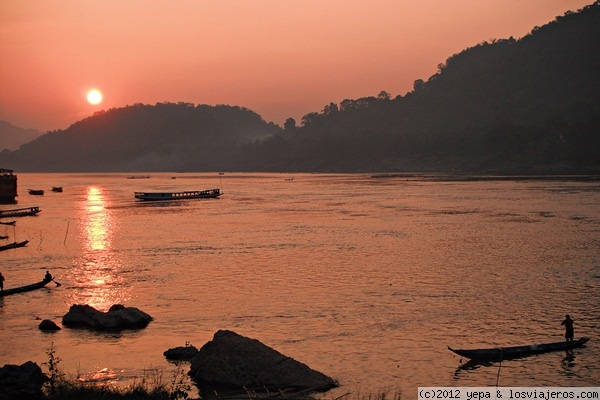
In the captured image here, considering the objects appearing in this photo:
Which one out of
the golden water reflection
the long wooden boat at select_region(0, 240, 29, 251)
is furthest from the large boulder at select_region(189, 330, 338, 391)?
the long wooden boat at select_region(0, 240, 29, 251)

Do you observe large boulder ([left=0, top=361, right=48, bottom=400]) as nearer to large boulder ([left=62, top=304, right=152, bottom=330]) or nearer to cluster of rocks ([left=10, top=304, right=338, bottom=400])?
cluster of rocks ([left=10, top=304, right=338, bottom=400])

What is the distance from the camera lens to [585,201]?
12875 centimetres

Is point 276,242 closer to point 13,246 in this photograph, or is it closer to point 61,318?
point 13,246

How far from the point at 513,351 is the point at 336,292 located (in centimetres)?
1739

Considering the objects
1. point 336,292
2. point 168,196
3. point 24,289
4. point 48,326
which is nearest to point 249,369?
point 48,326

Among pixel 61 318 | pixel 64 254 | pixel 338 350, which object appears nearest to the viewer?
pixel 338 350

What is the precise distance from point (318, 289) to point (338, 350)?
15360 mm

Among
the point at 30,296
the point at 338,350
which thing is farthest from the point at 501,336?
the point at 30,296

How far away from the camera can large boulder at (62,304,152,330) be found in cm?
3803

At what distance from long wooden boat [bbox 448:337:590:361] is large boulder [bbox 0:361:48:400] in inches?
701

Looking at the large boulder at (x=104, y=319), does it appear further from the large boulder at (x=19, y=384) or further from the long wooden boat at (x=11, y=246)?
the long wooden boat at (x=11, y=246)

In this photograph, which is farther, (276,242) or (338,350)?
(276,242)

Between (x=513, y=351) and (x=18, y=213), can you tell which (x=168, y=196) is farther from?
(x=513, y=351)

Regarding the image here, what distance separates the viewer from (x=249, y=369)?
92.6ft
